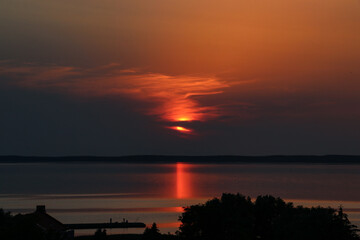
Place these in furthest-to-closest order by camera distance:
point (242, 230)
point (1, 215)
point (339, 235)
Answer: point (1, 215)
point (242, 230)
point (339, 235)

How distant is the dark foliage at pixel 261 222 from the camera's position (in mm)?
52656

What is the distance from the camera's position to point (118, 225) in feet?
357

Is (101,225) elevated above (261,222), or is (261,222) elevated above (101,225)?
(101,225)

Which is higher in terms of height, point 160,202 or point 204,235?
point 160,202

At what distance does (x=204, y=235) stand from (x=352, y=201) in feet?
410

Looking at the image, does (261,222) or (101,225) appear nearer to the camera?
(261,222)

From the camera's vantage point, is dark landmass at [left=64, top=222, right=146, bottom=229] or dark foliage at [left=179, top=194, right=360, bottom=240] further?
dark landmass at [left=64, top=222, right=146, bottom=229]

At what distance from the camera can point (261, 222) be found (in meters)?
65.0

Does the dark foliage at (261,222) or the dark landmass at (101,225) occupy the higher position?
the dark landmass at (101,225)

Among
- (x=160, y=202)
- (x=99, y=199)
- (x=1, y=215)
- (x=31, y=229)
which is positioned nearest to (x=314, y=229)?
(x=31, y=229)

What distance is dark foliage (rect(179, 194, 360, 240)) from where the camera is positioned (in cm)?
5266

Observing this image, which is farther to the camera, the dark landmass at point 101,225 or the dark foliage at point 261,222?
the dark landmass at point 101,225

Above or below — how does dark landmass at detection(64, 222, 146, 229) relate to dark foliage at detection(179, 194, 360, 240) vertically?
above

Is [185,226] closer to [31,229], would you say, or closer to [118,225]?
[31,229]
